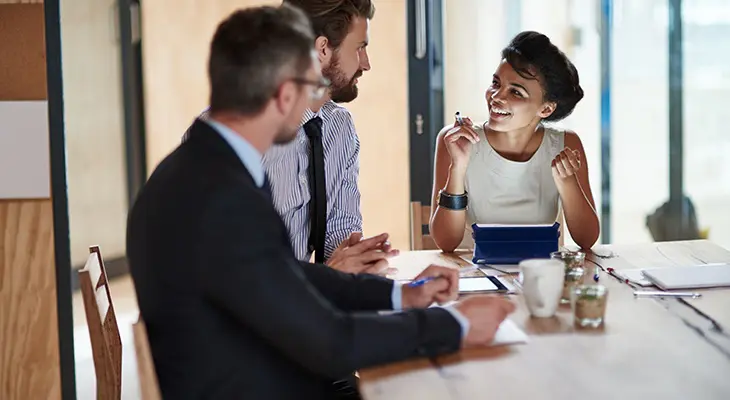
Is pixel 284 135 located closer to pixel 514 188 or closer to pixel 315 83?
pixel 315 83

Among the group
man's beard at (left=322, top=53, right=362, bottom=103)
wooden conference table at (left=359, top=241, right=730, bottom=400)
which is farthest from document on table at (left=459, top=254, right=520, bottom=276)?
man's beard at (left=322, top=53, right=362, bottom=103)

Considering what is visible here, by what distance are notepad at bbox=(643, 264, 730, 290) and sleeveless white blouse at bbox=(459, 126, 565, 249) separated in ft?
2.45

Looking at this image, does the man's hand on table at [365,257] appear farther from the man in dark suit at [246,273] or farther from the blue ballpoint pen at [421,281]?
the man in dark suit at [246,273]

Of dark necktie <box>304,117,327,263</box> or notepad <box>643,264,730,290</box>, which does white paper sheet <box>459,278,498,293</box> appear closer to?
notepad <box>643,264,730,290</box>

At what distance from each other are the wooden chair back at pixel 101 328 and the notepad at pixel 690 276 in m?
1.17

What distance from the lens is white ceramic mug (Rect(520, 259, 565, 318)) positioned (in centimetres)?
165

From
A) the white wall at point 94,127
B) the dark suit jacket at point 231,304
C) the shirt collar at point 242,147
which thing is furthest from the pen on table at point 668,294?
the white wall at point 94,127

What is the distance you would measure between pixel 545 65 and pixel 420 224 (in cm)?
61

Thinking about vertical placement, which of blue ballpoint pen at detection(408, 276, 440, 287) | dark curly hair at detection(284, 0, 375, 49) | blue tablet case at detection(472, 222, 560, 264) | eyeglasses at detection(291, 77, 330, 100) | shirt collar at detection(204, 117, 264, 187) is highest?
dark curly hair at detection(284, 0, 375, 49)

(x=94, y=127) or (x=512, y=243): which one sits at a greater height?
(x=94, y=127)

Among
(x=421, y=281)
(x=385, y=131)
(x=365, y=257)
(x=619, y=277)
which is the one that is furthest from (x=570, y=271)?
(x=385, y=131)

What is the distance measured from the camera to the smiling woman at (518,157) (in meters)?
2.55

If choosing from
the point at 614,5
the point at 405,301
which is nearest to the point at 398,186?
the point at 614,5

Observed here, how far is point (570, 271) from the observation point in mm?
1936
